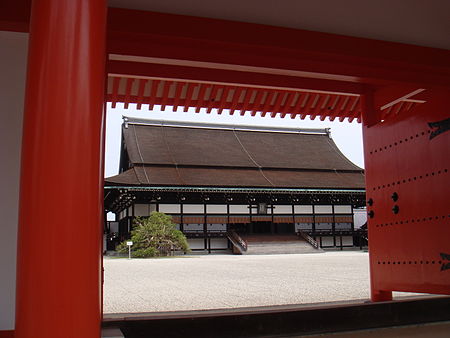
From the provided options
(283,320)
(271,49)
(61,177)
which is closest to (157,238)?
(283,320)

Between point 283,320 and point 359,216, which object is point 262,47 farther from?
point 359,216

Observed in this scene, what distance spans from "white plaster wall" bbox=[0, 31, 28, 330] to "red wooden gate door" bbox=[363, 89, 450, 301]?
285cm

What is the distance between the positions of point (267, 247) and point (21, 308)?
1838 cm

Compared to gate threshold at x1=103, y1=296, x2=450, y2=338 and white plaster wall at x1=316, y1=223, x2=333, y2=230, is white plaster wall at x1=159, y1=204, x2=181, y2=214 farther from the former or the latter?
gate threshold at x1=103, y1=296, x2=450, y2=338

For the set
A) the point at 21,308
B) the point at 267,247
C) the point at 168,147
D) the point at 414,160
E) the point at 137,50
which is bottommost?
the point at 267,247

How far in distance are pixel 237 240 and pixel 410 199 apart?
52.5 ft

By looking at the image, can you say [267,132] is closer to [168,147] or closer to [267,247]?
[168,147]

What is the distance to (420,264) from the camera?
11.7 feet

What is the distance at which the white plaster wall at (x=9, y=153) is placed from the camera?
274cm

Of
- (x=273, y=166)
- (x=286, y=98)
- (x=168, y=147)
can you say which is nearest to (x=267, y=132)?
(x=273, y=166)

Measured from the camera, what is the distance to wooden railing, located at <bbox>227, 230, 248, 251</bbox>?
61.6 feet

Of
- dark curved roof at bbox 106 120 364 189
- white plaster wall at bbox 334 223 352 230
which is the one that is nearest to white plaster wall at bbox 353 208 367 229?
dark curved roof at bbox 106 120 364 189

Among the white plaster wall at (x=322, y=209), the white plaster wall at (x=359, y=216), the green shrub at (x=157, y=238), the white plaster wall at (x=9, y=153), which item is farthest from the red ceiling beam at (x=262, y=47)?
the white plaster wall at (x=359, y=216)

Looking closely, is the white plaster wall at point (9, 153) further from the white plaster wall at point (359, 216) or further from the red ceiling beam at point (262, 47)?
the white plaster wall at point (359, 216)
